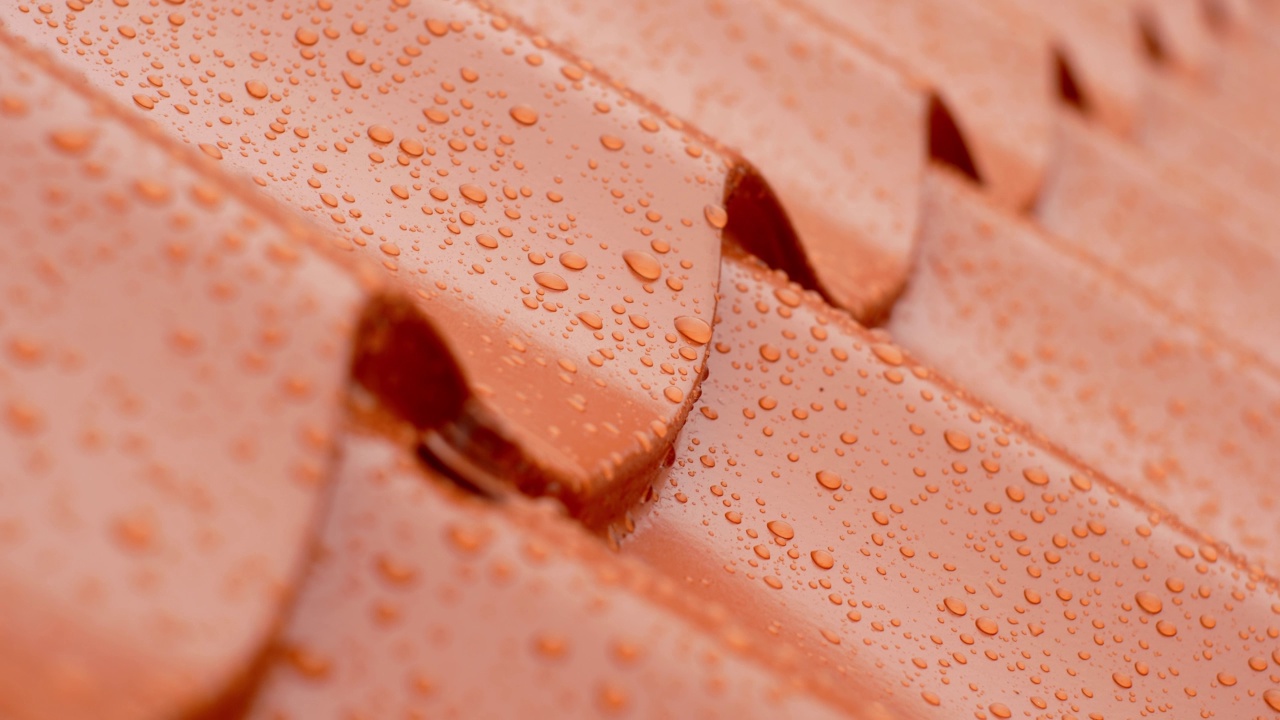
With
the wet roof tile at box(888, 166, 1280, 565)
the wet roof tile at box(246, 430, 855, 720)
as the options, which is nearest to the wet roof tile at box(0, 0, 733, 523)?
the wet roof tile at box(246, 430, 855, 720)

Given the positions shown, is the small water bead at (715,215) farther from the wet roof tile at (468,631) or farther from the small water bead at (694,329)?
the wet roof tile at (468,631)

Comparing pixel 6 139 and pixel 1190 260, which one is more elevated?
pixel 6 139

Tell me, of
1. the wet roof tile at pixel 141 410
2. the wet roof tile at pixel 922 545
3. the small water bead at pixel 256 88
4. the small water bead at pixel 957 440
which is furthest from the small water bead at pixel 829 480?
the small water bead at pixel 256 88

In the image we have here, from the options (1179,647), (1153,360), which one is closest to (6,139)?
(1179,647)

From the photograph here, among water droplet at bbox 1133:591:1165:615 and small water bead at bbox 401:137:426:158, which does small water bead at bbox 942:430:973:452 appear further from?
small water bead at bbox 401:137:426:158

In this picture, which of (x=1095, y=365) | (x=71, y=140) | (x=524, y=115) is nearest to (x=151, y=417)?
(x=71, y=140)

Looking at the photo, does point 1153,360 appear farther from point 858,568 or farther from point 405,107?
point 405,107
